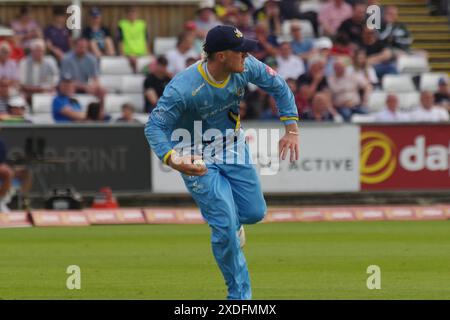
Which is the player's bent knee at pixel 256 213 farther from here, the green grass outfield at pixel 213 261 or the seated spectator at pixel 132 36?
the seated spectator at pixel 132 36

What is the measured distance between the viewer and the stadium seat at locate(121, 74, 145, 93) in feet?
70.7

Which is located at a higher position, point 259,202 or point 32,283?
point 259,202

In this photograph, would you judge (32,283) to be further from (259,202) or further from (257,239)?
(257,239)

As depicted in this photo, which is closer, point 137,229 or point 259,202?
point 259,202

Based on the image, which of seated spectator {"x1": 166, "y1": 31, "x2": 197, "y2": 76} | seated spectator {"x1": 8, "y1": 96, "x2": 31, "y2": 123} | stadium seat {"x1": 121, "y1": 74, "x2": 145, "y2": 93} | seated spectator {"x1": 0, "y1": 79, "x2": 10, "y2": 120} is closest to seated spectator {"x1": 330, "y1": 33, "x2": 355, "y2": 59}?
seated spectator {"x1": 166, "y1": 31, "x2": 197, "y2": 76}

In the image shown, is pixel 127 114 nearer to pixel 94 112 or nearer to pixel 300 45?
pixel 94 112

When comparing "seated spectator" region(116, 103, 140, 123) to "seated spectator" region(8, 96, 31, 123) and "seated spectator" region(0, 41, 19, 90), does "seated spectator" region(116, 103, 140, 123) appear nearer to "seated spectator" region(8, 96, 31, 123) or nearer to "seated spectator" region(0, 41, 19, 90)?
"seated spectator" region(8, 96, 31, 123)

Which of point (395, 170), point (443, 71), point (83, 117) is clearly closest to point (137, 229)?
point (83, 117)

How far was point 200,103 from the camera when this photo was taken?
32.2 ft

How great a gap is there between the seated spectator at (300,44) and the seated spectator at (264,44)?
0.37 m

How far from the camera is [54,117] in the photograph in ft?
66.1
